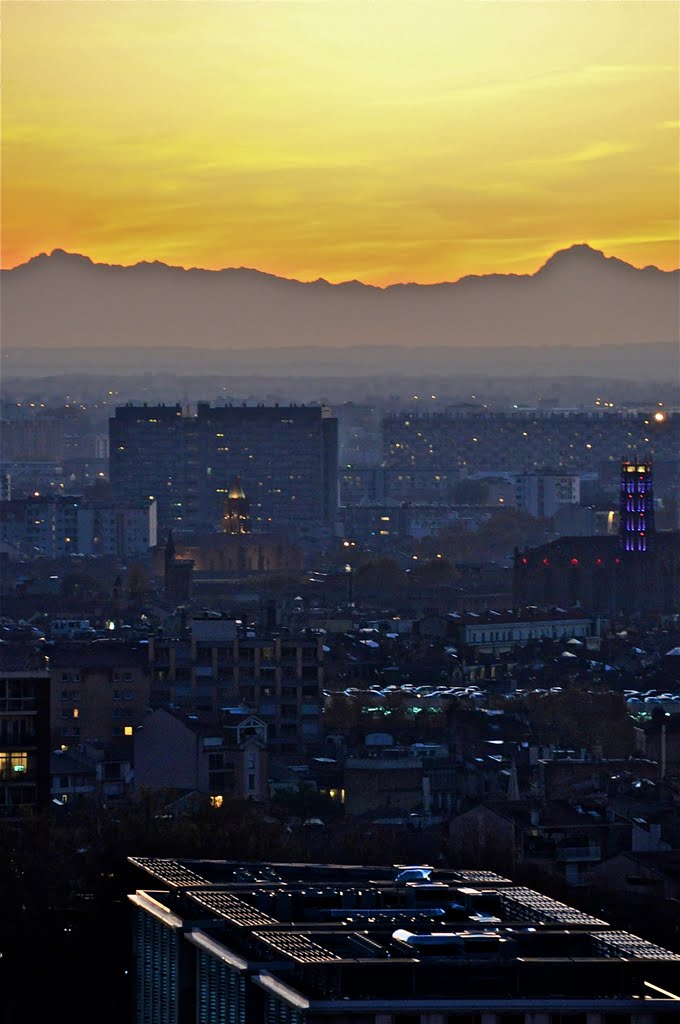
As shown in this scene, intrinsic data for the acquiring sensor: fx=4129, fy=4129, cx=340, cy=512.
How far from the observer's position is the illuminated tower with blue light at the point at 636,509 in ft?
410

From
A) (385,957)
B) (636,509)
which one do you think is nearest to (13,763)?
(385,957)

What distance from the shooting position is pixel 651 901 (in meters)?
40.9

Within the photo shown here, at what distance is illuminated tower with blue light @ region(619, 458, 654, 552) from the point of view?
125 m

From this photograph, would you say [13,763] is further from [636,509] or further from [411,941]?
[636,509]

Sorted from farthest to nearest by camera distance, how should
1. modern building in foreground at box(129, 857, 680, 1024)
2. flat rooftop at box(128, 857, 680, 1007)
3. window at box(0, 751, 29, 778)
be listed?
window at box(0, 751, 29, 778) → flat rooftop at box(128, 857, 680, 1007) → modern building in foreground at box(129, 857, 680, 1024)

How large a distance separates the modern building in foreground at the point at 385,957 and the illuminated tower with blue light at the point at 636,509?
93098mm

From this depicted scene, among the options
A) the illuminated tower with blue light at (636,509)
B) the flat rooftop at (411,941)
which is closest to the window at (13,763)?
the flat rooftop at (411,941)

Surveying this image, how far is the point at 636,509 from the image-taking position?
12612 cm

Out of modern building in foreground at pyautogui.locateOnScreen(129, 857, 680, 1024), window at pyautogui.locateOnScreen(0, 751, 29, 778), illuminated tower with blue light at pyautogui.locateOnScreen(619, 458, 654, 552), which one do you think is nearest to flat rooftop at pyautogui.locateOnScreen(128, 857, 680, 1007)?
modern building in foreground at pyautogui.locateOnScreen(129, 857, 680, 1024)

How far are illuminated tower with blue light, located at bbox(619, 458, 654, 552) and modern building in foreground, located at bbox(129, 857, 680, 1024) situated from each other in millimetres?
93098

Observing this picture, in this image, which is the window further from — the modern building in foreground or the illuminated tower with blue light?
the illuminated tower with blue light

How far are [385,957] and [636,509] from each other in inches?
3942

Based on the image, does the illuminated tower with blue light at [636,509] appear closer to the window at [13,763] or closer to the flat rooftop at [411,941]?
the window at [13,763]

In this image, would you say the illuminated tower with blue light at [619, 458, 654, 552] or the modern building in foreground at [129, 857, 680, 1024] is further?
the illuminated tower with blue light at [619, 458, 654, 552]
